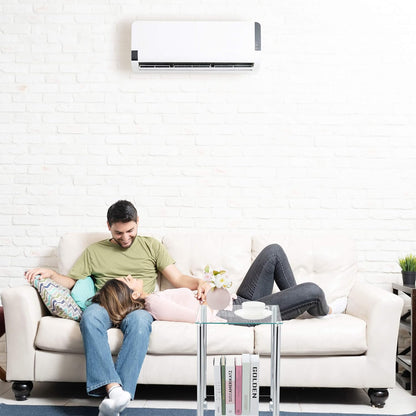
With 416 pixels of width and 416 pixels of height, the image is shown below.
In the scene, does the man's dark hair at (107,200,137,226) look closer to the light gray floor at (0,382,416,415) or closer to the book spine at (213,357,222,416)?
the light gray floor at (0,382,416,415)

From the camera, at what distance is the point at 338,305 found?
127 inches

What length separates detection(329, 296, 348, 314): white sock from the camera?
321 centimetres

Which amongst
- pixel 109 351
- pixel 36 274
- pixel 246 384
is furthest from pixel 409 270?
pixel 36 274

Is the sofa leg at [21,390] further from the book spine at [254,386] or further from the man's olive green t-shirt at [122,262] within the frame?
the book spine at [254,386]

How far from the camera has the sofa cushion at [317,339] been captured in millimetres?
2809

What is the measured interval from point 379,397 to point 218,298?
97cm

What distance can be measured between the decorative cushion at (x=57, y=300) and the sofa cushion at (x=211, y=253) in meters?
0.61

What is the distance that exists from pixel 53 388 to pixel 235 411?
1222 millimetres

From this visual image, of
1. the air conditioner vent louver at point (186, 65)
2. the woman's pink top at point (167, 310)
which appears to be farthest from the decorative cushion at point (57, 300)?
the air conditioner vent louver at point (186, 65)

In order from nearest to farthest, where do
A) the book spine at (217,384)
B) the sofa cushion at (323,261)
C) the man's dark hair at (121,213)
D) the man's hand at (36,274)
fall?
the book spine at (217,384) < the man's hand at (36,274) < the man's dark hair at (121,213) < the sofa cushion at (323,261)

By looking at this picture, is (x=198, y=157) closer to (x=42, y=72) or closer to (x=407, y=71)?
(x=42, y=72)

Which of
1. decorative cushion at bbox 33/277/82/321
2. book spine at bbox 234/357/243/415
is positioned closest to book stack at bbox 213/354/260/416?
book spine at bbox 234/357/243/415

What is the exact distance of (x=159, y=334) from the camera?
280 centimetres

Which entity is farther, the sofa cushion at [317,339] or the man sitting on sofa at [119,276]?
the sofa cushion at [317,339]
